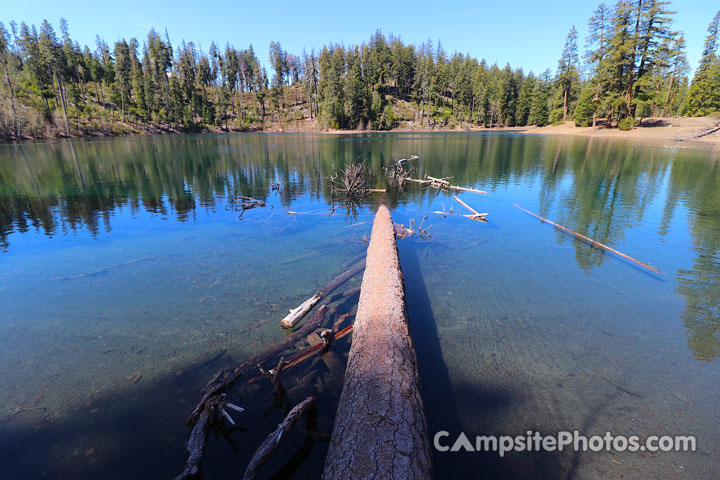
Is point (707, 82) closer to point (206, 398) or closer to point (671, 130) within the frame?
point (671, 130)

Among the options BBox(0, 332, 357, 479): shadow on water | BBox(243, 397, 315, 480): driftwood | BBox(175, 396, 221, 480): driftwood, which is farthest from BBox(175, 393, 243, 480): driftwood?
BBox(243, 397, 315, 480): driftwood

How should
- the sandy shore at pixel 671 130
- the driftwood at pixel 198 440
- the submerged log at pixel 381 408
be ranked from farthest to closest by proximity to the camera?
1. the sandy shore at pixel 671 130
2. the driftwood at pixel 198 440
3. the submerged log at pixel 381 408

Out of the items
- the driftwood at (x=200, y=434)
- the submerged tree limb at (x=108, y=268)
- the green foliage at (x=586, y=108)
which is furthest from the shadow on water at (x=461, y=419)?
the green foliage at (x=586, y=108)

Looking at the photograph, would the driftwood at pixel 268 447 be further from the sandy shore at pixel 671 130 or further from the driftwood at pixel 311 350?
the sandy shore at pixel 671 130

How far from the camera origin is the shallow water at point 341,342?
4.31 metres

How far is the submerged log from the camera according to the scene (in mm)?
3096

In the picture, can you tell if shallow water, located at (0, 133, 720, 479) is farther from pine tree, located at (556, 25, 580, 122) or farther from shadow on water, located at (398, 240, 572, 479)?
pine tree, located at (556, 25, 580, 122)

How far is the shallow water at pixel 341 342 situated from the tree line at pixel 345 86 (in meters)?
64.6

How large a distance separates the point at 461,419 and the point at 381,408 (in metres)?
1.84

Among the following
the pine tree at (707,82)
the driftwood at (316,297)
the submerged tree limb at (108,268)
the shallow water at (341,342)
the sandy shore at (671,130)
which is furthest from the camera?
the pine tree at (707,82)

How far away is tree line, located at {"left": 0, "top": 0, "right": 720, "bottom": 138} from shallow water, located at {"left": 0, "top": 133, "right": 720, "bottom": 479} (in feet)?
212

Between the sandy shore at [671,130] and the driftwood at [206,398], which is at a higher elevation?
the sandy shore at [671,130]

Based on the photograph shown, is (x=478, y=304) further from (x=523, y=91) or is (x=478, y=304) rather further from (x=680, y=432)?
(x=523, y=91)

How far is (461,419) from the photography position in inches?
186
